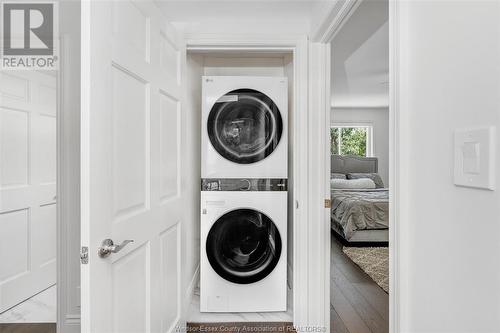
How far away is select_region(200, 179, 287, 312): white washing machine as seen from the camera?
2492 millimetres

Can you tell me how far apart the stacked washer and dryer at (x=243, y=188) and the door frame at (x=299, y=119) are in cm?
29

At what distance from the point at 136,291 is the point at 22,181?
1346 mm

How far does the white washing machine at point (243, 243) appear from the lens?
2.49 metres

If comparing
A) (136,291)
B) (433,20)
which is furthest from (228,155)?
(433,20)

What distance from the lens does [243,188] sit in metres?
2.50

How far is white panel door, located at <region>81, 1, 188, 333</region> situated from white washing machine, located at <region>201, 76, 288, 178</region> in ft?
1.69

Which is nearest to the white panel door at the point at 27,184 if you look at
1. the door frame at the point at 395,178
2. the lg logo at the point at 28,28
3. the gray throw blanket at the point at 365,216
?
the lg logo at the point at 28,28

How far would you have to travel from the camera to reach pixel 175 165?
75.9 inches

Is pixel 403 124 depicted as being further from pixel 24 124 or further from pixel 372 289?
pixel 372 289

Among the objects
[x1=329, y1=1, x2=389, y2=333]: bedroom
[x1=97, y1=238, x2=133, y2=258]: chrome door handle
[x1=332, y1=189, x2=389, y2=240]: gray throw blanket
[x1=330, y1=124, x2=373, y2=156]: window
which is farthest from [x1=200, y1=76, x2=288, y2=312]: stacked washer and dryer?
[x1=330, y1=124, x2=373, y2=156]: window

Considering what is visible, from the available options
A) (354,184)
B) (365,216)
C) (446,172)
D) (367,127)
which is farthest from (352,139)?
(446,172)

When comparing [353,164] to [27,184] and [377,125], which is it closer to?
[377,125]

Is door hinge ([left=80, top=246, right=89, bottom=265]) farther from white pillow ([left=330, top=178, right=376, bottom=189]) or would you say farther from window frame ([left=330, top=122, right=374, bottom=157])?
window frame ([left=330, top=122, right=374, bottom=157])

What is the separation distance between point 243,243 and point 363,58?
2638 mm
